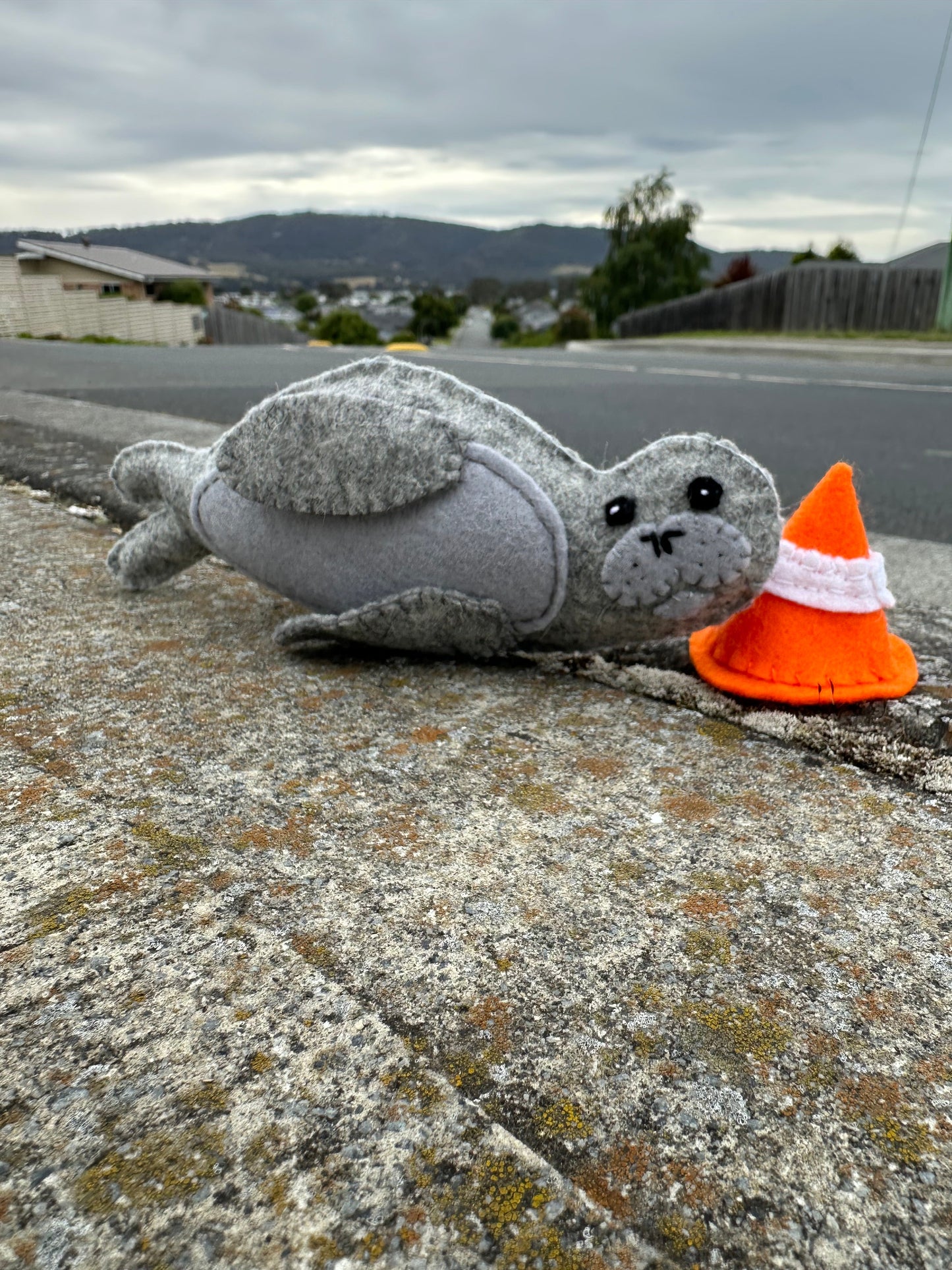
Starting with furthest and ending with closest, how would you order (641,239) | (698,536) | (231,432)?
(641,239)
(231,432)
(698,536)

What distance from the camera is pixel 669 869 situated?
109 centimetres

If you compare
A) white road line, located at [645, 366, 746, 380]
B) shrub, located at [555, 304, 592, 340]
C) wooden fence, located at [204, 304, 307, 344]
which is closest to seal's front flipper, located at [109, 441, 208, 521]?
white road line, located at [645, 366, 746, 380]

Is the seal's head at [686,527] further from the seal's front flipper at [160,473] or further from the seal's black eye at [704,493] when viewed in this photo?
the seal's front flipper at [160,473]

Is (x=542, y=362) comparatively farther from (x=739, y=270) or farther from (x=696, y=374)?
(x=739, y=270)

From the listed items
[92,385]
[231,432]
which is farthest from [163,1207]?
[92,385]

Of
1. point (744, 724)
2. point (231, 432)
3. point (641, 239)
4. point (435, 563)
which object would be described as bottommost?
point (744, 724)

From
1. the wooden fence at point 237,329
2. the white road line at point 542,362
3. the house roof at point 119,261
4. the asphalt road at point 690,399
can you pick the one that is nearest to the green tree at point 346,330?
the house roof at point 119,261

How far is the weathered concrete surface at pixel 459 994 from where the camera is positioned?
0.69 m

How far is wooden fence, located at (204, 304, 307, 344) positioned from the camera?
30.6 metres

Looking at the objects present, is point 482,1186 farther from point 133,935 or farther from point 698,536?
point 698,536

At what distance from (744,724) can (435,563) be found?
58cm

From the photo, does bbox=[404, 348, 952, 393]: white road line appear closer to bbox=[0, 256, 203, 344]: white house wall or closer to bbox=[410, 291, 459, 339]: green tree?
bbox=[0, 256, 203, 344]: white house wall

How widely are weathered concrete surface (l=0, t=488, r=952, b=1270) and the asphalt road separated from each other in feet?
3.04

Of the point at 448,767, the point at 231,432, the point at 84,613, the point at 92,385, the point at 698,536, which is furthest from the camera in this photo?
the point at 92,385
